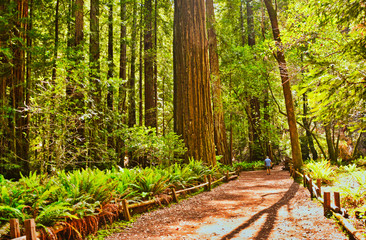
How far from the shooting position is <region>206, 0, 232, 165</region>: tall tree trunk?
1795cm

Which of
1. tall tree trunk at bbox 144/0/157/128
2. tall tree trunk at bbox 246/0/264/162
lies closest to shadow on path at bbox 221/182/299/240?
tall tree trunk at bbox 144/0/157/128

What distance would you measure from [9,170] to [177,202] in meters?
6.01

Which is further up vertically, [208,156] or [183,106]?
[183,106]

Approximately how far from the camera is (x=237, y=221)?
20.0ft

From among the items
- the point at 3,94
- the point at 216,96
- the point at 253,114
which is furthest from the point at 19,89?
the point at 253,114

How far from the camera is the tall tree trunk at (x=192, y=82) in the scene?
11.6 meters

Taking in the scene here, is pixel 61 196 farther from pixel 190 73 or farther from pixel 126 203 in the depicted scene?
pixel 190 73

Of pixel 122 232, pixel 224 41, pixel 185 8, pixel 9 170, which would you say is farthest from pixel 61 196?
pixel 224 41

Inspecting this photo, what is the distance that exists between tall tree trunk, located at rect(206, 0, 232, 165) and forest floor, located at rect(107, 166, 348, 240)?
985 cm

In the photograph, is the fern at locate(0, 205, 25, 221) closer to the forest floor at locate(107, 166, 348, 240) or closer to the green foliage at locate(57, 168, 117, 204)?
the green foliage at locate(57, 168, 117, 204)

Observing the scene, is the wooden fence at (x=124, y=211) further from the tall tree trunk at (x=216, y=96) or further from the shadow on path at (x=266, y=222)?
the tall tree trunk at (x=216, y=96)

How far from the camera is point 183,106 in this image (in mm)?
11703

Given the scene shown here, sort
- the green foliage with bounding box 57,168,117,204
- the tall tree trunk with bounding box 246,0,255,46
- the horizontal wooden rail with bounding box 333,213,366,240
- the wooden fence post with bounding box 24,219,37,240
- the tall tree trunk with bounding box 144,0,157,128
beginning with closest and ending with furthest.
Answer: the wooden fence post with bounding box 24,219,37,240 < the horizontal wooden rail with bounding box 333,213,366,240 < the green foliage with bounding box 57,168,117,204 < the tall tree trunk with bounding box 144,0,157,128 < the tall tree trunk with bounding box 246,0,255,46

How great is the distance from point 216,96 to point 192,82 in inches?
251
